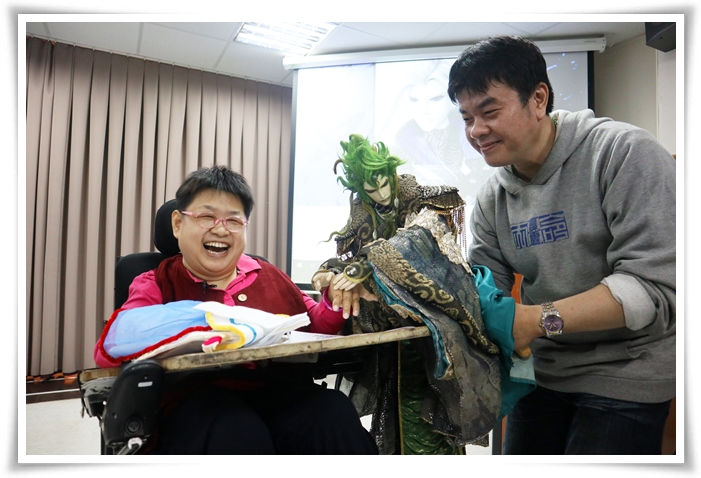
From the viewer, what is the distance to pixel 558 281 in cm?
115

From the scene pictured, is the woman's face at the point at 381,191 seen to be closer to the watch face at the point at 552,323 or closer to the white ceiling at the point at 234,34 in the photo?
the watch face at the point at 552,323

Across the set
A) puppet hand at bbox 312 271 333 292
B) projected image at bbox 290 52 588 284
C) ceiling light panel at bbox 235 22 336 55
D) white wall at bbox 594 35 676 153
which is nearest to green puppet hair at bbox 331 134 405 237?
puppet hand at bbox 312 271 333 292

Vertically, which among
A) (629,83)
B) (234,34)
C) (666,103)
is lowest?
(666,103)

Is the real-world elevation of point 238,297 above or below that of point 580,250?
below

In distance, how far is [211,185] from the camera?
1.32 m

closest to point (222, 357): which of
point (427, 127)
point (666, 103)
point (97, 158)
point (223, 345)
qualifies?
point (223, 345)

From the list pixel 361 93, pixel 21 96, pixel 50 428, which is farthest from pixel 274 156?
pixel 21 96

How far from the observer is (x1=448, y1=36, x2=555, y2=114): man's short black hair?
1.09 meters

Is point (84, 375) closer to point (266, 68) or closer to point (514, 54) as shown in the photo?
point (514, 54)

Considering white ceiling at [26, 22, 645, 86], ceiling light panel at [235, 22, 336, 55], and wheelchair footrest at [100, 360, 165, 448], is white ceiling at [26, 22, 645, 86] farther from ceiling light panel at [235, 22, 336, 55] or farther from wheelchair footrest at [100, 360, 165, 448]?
wheelchair footrest at [100, 360, 165, 448]

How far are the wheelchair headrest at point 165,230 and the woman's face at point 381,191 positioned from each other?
681mm

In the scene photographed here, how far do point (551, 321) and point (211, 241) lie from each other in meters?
0.89

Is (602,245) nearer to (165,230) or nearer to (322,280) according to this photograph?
(322,280)

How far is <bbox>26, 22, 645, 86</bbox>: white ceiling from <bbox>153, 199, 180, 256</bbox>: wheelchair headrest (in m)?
2.10
